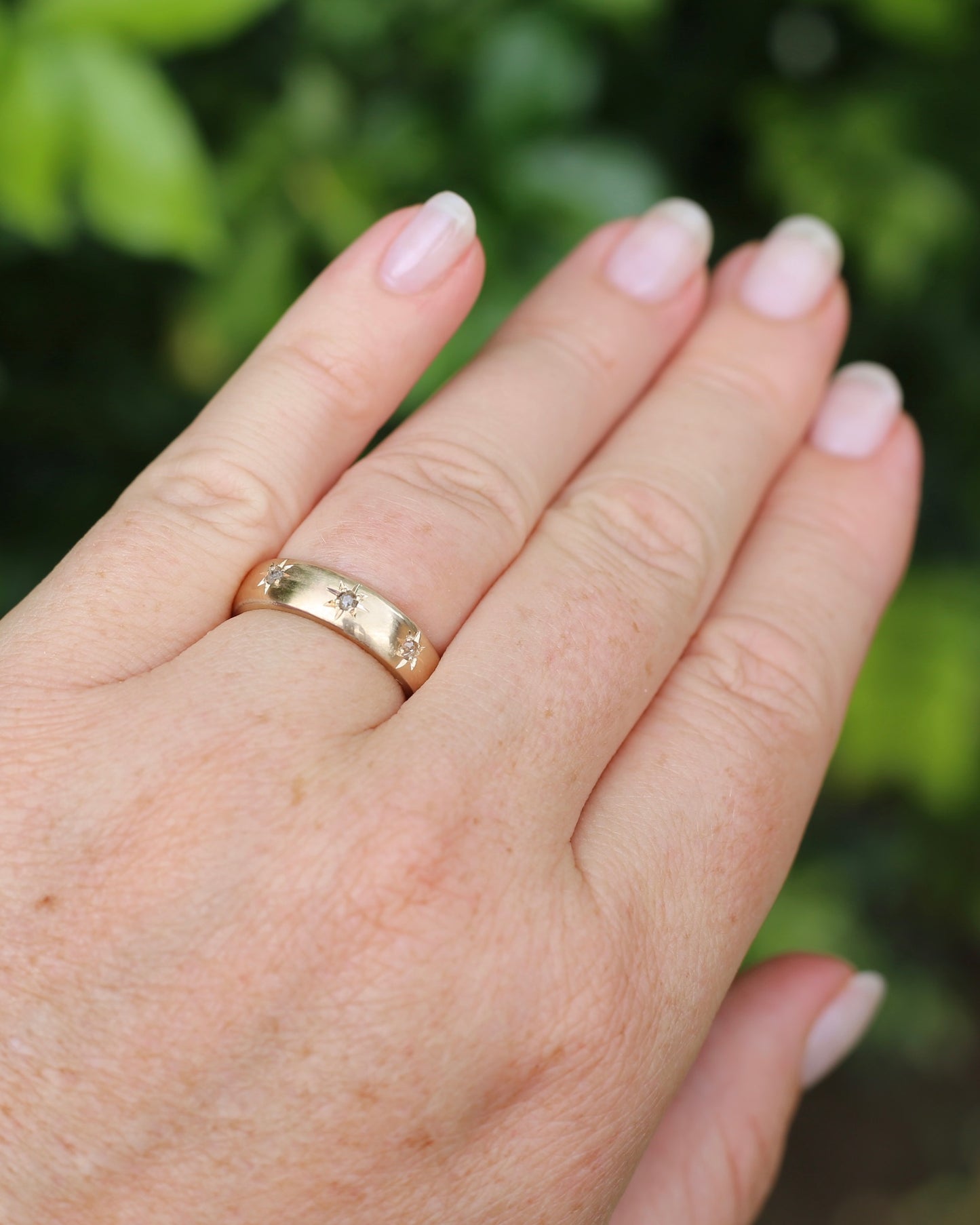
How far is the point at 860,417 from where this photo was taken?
1.44 metres

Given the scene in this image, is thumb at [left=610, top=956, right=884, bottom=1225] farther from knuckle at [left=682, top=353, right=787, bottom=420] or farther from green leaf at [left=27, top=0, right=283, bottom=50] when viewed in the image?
green leaf at [left=27, top=0, right=283, bottom=50]

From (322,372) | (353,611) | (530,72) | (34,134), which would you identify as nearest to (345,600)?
(353,611)

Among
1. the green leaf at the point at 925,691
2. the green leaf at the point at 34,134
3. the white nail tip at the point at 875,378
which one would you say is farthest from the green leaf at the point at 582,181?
the green leaf at the point at 925,691

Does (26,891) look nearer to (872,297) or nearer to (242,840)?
(242,840)

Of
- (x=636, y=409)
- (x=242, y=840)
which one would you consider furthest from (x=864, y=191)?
(x=242, y=840)

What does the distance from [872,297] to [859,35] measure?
44cm

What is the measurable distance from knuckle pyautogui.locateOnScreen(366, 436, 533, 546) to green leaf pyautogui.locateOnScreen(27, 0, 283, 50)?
1.50 feet

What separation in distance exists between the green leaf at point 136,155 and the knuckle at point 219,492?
0.73 ft

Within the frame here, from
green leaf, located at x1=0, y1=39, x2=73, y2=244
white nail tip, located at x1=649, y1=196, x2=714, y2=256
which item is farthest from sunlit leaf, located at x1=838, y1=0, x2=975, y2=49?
green leaf, located at x1=0, y1=39, x2=73, y2=244

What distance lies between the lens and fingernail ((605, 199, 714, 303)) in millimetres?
1394

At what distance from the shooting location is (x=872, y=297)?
6.63 ft

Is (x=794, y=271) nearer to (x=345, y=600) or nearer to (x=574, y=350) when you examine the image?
(x=574, y=350)

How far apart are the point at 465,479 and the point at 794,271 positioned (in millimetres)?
584

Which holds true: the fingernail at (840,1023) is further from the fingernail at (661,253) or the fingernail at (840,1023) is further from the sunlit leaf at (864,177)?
the sunlit leaf at (864,177)
